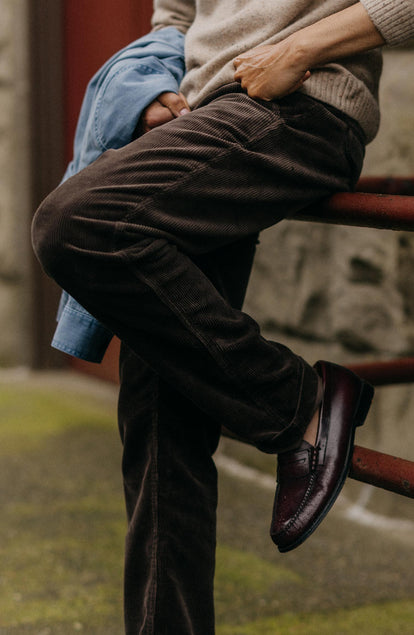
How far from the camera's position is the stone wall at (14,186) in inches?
137

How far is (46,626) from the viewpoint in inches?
61.3

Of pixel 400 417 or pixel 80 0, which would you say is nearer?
pixel 400 417

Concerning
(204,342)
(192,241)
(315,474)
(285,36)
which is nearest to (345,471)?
(315,474)

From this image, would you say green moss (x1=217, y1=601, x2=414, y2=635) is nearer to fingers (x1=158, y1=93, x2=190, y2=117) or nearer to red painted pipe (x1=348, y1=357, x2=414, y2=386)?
red painted pipe (x1=348, y1=357, x2=414, y2=386)

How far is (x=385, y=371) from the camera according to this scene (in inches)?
52.9

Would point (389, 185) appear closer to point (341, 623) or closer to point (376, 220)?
point (376, 220)

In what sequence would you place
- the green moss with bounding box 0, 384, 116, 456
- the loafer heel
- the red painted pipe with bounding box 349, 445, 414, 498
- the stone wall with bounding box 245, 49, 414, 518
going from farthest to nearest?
the green moss with bounding box 0, 384, 116, 456 < the stone wall with bounding box 245, 49, 414, 518 < the loafer heel < the red painted pipe with bounding box 349, 445, 414, 498

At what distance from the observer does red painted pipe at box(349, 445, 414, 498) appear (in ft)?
3.06

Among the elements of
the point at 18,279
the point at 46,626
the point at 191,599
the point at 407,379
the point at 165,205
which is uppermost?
the point at 165,205

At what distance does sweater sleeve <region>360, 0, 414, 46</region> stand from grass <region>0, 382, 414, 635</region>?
3.54 feet

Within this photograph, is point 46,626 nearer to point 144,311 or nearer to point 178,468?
point 178,468

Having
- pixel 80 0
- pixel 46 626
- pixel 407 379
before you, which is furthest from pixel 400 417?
pixel 80 0

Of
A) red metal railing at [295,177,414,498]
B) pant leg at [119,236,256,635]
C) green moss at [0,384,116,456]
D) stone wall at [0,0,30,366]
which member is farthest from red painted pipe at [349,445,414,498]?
stone wall at [0,0,30,366]

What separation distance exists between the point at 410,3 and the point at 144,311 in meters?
0.48
